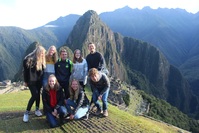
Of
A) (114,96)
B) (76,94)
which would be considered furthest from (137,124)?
(114,96)

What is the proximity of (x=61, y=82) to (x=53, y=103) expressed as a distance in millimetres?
1363

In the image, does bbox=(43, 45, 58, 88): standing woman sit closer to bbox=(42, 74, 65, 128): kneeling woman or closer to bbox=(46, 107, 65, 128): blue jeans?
bbox=(42, 74, 65, 128): kneeling woman

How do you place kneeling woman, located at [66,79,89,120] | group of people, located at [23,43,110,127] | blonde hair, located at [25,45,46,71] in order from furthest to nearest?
kneeling woman, located at [66,79,89,120] → group of people, located at [23,43,110,127] → blonde hair, located at [25,45,46,71]

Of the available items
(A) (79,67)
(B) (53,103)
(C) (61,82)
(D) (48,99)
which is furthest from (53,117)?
(A) (79,67)

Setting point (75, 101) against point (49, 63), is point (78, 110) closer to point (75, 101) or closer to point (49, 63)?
point (75, 101)

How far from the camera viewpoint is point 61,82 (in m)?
13.9

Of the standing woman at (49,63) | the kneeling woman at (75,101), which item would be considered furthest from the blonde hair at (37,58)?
the kneeling woman at (75,101)

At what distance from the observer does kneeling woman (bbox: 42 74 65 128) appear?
12.7m

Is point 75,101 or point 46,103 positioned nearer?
point 46,103

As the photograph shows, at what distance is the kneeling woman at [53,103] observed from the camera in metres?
12.7

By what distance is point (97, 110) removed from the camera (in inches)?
574

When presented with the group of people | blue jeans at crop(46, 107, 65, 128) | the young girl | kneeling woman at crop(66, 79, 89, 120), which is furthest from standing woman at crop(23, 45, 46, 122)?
the young girl

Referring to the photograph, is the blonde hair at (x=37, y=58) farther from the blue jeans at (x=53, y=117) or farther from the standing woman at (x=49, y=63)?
the blue jeans at (x=53, y=117)

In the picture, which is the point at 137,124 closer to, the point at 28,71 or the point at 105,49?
the point at 28,71
